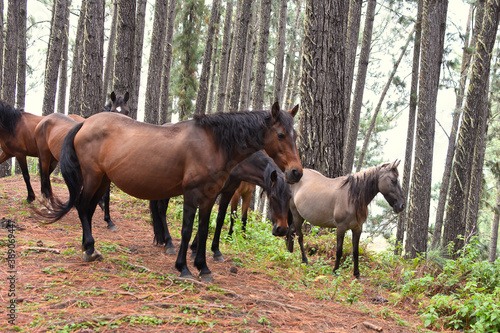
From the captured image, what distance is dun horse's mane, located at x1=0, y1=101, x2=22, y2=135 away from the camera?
30.0 feet

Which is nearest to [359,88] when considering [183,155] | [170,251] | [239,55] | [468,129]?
[239,55]

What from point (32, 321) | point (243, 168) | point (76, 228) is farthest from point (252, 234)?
point (32, 321)

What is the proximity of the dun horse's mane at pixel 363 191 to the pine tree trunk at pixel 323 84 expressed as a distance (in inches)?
63.8

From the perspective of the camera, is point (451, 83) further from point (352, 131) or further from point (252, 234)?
point (252, 234)

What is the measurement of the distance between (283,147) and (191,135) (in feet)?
3.67

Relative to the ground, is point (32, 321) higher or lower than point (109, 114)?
lower

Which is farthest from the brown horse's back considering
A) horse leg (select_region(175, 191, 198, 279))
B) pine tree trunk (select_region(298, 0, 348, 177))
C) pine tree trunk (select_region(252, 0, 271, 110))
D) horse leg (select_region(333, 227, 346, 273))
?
pine tree trunk (select_region(252, 0, 271, 110))

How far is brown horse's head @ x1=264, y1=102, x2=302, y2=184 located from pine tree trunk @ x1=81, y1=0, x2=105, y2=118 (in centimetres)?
710

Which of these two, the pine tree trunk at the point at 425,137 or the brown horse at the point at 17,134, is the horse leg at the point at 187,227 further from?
the pine tree trunk at the point at 425,137

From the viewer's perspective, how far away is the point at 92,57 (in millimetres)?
10820

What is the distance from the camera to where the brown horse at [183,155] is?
4.97m

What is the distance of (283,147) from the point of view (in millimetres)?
4945

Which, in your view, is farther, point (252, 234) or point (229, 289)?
point (252, 234)

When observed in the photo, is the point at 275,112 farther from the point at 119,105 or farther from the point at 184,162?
the point at 119,105
